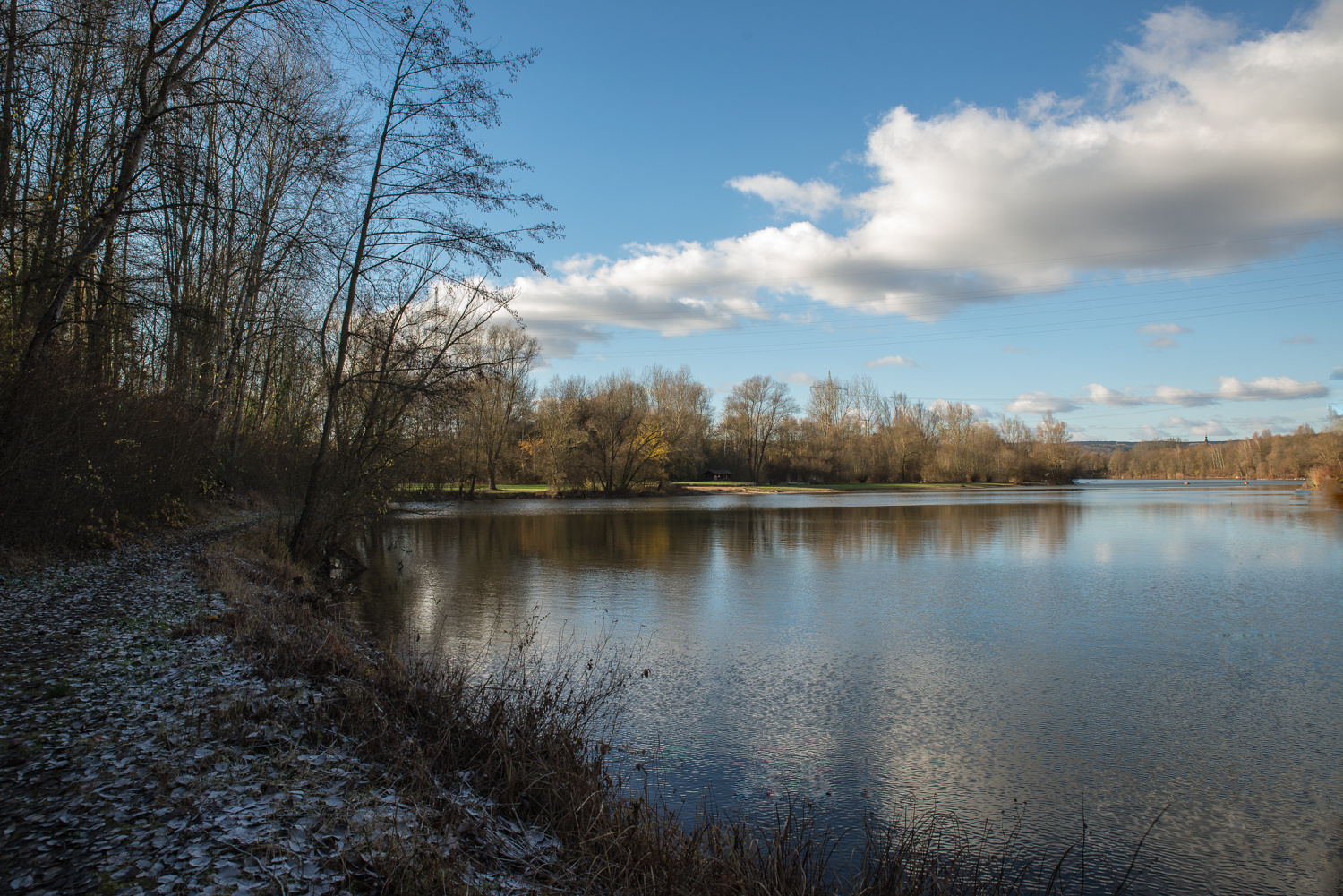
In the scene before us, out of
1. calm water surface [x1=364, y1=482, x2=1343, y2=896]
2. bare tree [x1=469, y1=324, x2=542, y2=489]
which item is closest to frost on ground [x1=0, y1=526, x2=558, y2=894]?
calm water surface [x1=364, y1=482, x2=1343, y2=896]

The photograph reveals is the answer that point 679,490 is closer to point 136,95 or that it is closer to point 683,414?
point 683,414

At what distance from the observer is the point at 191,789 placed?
382cm

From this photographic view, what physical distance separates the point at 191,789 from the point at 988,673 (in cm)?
811

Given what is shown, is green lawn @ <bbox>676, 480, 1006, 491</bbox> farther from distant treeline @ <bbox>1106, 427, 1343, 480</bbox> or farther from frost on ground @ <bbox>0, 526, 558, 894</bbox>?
frost on ground @ <bbox>0, 526, 558, 894</bbox>

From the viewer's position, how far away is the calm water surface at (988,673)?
5.56m

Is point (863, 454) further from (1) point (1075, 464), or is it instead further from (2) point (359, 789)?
(2) point (359, 789)

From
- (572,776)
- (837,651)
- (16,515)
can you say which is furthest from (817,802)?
(16,515)

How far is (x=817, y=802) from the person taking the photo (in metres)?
5.55

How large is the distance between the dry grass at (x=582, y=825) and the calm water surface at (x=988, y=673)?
0.41 meters

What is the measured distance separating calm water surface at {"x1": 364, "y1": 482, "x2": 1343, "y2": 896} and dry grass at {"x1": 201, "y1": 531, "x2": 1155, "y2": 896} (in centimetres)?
41

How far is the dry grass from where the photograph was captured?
3818mm

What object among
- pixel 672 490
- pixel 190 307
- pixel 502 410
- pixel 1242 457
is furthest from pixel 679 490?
pixel 1242 457

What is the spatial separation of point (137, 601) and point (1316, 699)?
1242cm

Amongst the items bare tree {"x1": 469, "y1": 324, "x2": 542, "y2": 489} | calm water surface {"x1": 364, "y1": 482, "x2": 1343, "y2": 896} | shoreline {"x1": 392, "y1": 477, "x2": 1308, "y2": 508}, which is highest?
bare tree {"x1": 469, "y1": 324, "x2": 542, "y2": 489}
